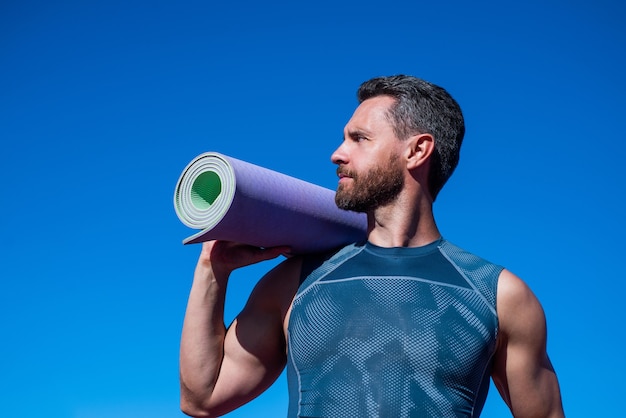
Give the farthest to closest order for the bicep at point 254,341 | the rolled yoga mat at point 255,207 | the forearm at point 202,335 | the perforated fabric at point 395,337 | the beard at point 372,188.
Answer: the bicep at point 254,341 < the forearm at point 202,335 < the beard at point 372,188 < the rolled yoga mat at point 255,207 < the perforated fabric at point 395,337

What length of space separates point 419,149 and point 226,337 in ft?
4.69

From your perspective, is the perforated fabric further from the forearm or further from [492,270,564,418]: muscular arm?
the forearm

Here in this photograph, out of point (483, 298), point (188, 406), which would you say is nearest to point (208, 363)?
point (188, 406)

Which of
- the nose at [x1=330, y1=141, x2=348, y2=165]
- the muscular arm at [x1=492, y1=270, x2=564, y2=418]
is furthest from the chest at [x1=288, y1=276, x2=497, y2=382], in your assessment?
the nose at [x1=330, y1=141, x2=348, y2=165]

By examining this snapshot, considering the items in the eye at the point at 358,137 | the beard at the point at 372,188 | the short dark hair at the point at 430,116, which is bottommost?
the beard at the point at 372,188

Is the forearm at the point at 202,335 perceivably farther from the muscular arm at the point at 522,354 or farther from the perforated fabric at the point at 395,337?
the muscular arm at the point at 522,354

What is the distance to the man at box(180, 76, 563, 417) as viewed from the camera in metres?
3.49

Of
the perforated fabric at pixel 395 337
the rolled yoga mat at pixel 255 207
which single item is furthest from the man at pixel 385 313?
the rolled yoga mat at pixel 255 207

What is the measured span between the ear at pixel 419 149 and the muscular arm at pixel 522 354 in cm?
71

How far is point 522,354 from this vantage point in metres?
3.74

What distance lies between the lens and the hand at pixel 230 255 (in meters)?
3.93

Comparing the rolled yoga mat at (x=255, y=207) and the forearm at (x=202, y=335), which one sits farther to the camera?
the forearm at (x=202, y=335)

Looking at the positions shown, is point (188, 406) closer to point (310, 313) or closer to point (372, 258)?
point (310, 313)

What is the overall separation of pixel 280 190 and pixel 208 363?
39.5 inches
